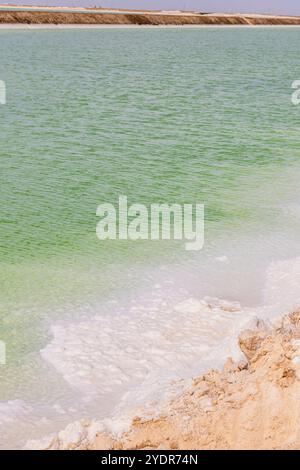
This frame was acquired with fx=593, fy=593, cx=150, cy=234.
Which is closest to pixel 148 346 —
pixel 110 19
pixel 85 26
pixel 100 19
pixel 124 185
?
pixel 124 185

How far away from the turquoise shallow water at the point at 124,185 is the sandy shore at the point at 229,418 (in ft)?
5.33

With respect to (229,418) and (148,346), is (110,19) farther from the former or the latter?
(229,418)

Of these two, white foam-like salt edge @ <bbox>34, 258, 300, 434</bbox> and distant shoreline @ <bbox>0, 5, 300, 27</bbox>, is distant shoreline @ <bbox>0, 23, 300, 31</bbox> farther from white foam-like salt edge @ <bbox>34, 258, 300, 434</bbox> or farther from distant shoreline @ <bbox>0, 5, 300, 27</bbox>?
white foam-like salt edge @ <bbox>34, 258, 300, 434</bbox>

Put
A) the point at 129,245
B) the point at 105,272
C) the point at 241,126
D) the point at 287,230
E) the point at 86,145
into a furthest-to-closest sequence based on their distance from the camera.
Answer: the point at 241,126 < the point at 86,145 < the point at 287,230 < the point at 129,245 < the point at 105,272

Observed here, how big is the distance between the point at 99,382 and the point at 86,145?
14.5m

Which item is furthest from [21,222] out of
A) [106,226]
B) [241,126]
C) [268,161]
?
[241,126]

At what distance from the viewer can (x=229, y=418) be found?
5.82m

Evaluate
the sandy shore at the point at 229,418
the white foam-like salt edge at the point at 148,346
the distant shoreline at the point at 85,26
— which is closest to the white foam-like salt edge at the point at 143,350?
the white foam-like salt edge at the point at 148,346

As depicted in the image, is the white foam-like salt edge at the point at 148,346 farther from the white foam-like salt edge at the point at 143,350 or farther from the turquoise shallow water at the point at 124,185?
the turquoise shallow water at the point at 124,185

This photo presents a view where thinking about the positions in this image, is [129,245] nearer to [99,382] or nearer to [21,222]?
[21,222]

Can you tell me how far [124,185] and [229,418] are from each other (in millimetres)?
11227
